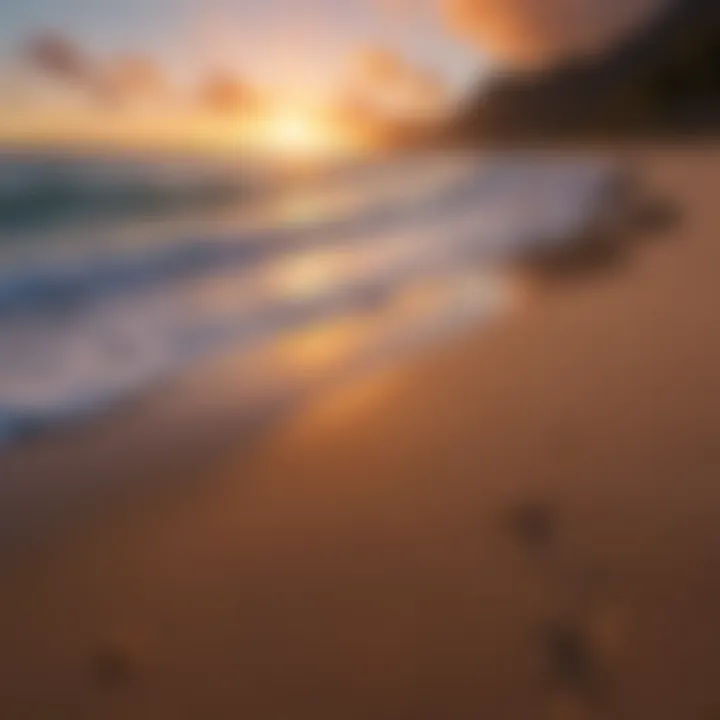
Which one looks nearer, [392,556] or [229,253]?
[392,556]

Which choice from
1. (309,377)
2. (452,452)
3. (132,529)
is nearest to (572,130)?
(309,377)

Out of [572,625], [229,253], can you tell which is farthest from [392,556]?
[229,253]

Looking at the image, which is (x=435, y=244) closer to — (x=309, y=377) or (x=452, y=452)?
(x=309, y=377)

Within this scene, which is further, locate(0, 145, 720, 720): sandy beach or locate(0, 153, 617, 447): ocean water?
locate(0, 153, 617, 447): ocean water

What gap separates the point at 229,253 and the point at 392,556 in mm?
1608

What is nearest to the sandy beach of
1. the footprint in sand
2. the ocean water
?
the footprint in sand

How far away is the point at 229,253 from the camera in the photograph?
7.21 feet

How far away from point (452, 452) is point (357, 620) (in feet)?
0.97

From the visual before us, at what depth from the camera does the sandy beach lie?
55cm

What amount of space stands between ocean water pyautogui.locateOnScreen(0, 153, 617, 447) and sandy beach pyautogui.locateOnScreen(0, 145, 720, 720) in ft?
0.78

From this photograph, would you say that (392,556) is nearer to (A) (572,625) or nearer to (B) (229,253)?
(A) (572,625)

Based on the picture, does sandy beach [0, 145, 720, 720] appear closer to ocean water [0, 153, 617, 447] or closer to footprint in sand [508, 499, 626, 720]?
footprint in sand [508, 499, 626, 720]

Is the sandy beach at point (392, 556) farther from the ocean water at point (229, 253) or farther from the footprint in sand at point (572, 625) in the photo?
the ocean water at point (229, 253)

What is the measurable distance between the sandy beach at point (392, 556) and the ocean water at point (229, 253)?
24 cm
